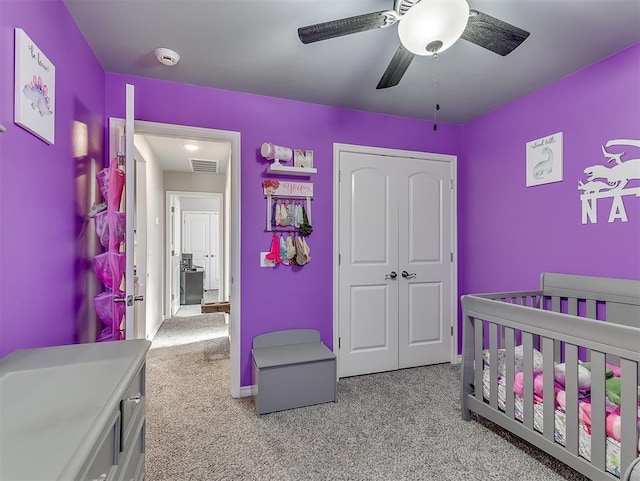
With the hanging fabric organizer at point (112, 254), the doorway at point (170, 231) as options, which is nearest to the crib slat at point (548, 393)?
the doorway at point (170, 231)

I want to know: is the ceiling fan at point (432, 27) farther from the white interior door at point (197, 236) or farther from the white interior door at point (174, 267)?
the white interior door at point (197, 236)

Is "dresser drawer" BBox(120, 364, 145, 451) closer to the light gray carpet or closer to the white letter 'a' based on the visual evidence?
the light gray carpet

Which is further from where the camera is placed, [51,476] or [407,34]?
[407,34]

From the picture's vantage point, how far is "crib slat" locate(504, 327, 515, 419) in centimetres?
182

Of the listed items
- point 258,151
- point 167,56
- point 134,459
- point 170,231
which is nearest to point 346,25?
point 167,56

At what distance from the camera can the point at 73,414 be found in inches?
30.8

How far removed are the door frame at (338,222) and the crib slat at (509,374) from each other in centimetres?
130

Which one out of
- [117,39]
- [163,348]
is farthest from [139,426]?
[163,348]

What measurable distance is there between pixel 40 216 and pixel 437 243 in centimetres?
291

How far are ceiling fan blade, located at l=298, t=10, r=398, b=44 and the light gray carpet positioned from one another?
210cm

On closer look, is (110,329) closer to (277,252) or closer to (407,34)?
(277,252)

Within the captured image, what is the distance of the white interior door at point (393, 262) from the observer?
285cm

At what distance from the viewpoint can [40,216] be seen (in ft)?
4.45

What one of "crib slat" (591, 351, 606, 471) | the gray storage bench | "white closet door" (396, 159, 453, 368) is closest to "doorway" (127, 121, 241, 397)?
the gray storage bench
